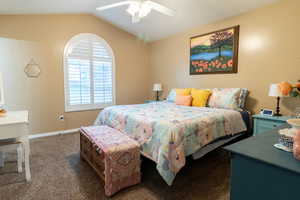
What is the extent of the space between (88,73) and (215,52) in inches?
119

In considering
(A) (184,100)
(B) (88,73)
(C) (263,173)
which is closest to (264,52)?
(A) (184,100)

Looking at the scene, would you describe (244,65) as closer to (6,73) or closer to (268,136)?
(268,136)

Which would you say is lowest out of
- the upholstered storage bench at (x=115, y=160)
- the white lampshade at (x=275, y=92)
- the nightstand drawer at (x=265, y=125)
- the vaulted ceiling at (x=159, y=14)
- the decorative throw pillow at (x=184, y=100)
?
the upholstered storage bench at (x=115, y=160)

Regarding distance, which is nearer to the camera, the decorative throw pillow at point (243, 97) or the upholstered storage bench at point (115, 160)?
the upholstered storage bench at point (115, 160)

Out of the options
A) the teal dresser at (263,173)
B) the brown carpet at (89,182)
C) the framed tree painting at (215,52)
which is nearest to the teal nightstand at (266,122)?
the brown carpet at (89,182)

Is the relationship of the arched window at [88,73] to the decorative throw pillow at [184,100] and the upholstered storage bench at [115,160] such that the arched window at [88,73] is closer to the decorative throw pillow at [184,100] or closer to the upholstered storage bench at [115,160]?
the decorative throw pillow at [184,100]

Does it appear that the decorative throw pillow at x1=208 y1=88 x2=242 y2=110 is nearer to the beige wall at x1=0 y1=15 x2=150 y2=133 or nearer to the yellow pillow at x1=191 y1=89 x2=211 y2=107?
the yellow pillow at x1=191 y1=89 x2=211 y2=107

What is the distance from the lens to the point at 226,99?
3.02m

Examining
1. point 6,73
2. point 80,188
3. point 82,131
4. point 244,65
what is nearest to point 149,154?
point 80,188

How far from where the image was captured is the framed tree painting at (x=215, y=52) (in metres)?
3.30

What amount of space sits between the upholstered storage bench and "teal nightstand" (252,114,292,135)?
1.93 m

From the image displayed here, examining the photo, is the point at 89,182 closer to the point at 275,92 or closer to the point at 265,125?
the point at 265,125

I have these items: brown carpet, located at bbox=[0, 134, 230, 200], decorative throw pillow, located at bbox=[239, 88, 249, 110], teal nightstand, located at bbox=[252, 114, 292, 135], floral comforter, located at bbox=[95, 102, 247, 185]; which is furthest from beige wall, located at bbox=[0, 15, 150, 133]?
teal nightstand, located at bbox=[252, 114, 292, 135]

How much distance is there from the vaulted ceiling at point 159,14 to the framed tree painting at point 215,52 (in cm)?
33
